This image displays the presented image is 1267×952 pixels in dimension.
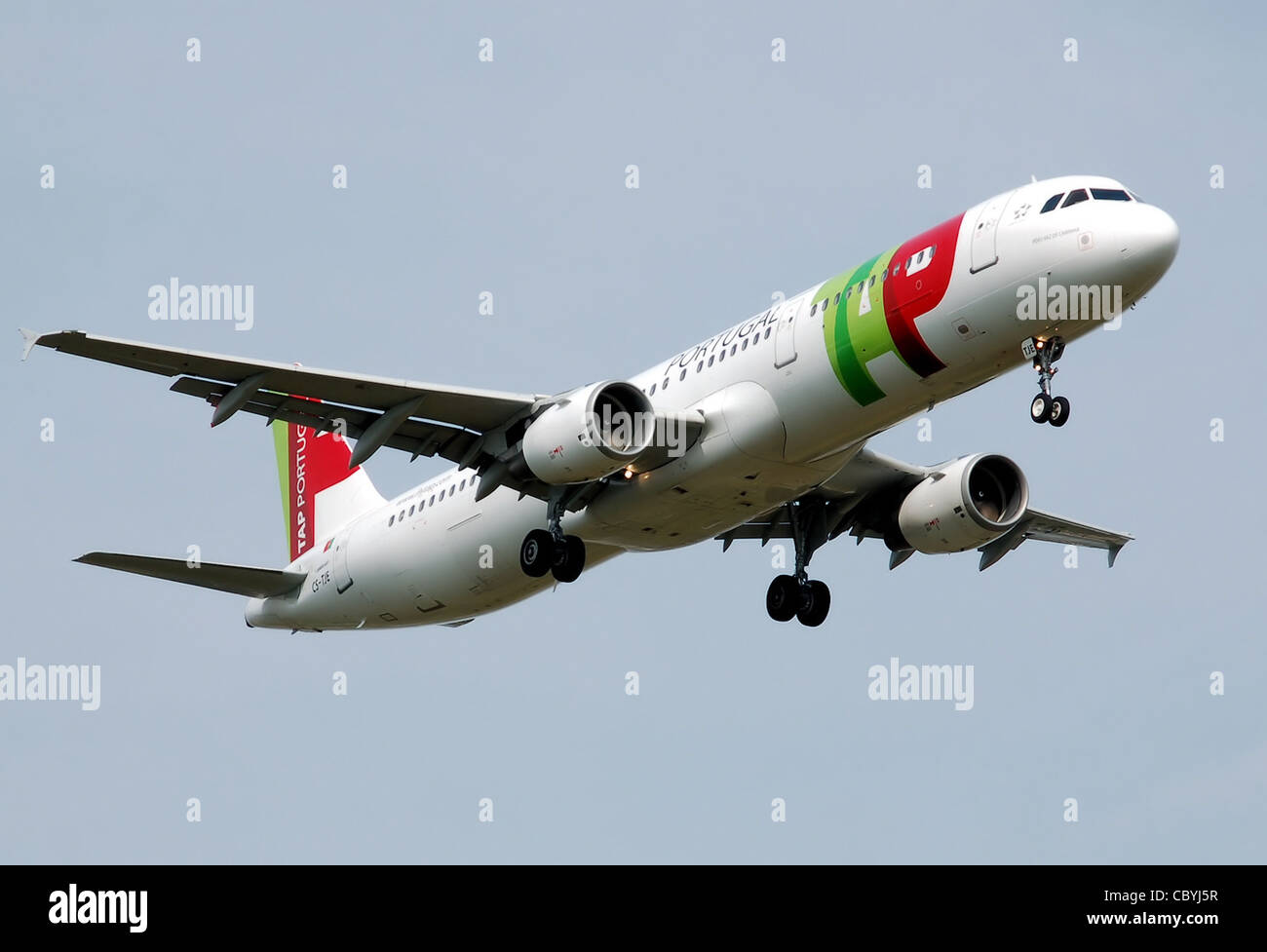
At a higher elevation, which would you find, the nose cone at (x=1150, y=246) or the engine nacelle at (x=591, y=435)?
the nose cone at (x=1150, y=246)

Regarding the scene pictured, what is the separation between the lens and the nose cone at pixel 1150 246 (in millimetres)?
29812

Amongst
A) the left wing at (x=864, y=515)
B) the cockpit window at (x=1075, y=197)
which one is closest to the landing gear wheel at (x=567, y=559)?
the left wing at (x=864, y=515)

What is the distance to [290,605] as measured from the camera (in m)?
42.2

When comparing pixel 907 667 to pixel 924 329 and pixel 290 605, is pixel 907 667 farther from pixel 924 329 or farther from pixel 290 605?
pixel 290 605

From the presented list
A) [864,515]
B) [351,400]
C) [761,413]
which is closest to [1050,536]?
[864,515]

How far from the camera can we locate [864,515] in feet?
132

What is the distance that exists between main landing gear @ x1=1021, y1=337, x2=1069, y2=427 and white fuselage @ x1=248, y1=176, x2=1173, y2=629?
22 centimetres

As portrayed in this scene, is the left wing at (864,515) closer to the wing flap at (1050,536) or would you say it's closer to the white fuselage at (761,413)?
the wing flap at (1050,536)

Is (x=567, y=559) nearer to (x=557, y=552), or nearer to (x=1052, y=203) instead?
(x=557, y=552)

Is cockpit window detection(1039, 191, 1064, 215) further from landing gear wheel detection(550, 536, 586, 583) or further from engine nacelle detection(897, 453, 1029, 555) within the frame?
landing gear wheel detection(550, 536, 586, 583)

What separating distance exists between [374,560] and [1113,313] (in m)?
16.9

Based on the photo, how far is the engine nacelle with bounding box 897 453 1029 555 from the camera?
125 ft

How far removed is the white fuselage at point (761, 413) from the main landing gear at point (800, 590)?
3.90 meters

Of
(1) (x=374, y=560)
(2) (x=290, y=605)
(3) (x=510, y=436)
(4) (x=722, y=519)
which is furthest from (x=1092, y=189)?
(2) (x=290, y=605)
